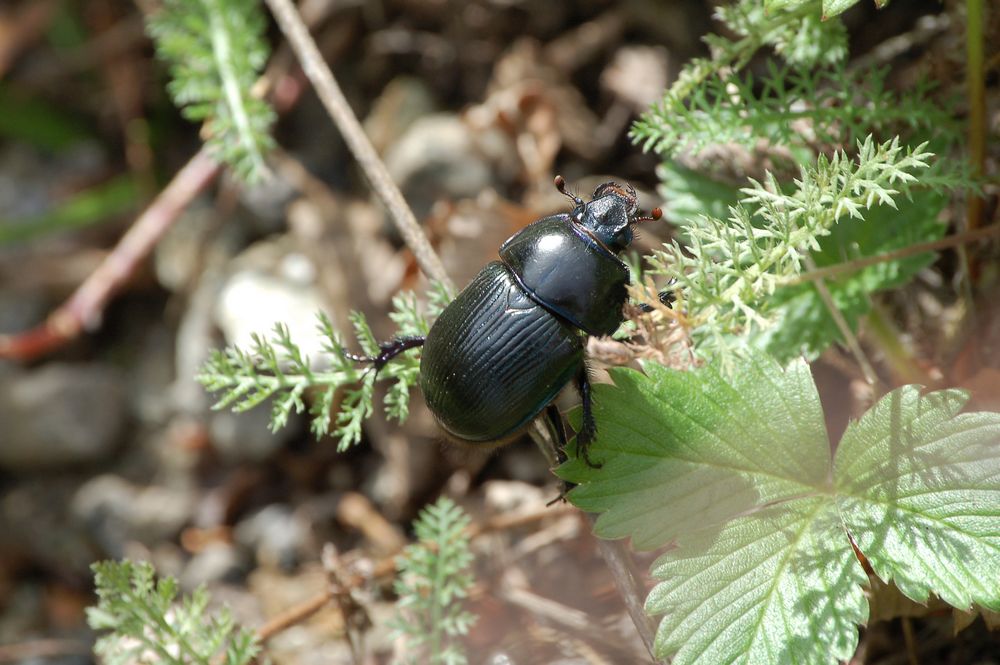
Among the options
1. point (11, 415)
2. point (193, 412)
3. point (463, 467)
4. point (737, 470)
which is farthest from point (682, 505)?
point (11, 415)

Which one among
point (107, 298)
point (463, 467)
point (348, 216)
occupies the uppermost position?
point (107, 298)

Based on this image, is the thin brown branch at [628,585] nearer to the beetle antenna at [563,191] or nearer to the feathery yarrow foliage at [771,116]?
the beetle antenna at [563,191]

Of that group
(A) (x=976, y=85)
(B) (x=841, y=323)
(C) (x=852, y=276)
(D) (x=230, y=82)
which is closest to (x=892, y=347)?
(C) (x=852, y=276)

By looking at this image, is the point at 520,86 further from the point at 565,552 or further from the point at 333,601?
the point at 333,601

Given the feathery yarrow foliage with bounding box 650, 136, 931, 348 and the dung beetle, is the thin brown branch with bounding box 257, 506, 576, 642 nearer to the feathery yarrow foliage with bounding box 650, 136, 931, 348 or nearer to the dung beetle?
the dung beetle

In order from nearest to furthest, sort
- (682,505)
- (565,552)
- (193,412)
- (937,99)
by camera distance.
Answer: (682,505), (937,99), (565,552), (193,412)

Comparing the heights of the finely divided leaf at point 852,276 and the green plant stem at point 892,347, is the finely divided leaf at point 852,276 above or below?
above

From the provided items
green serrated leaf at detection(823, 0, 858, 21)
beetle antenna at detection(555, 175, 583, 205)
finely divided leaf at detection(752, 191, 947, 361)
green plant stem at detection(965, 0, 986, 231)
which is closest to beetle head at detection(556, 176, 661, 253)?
beetle antenna at detection(555, 175, 583, 205)

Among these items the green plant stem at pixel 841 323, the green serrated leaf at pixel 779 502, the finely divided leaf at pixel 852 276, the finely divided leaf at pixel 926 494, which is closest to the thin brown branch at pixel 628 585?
the green serrated leaf at pixel 779 502
